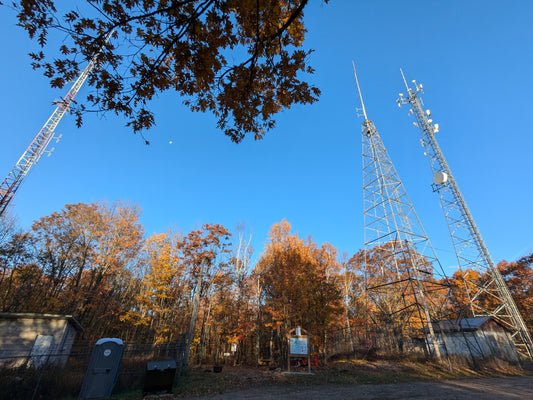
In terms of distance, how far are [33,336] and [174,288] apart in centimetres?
1083

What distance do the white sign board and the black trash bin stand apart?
614cm

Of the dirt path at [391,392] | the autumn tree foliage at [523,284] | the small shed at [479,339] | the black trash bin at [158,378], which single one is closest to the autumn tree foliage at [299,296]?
the dirt path at [391,392]

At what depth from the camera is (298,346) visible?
38.6 feet

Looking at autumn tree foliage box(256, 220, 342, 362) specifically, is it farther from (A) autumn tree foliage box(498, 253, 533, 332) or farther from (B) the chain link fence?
(A) autumn tree foliage box(498, 253, 533, 332)

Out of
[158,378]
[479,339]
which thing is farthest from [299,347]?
[479,339]

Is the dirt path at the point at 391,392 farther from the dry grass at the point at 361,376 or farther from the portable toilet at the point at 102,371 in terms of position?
the portable toilet at the point at 102,371

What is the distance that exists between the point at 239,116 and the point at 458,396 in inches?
428

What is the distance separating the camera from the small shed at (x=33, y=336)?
10.1 meters

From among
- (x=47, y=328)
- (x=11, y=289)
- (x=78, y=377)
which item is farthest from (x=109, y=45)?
(x=11, y=289)

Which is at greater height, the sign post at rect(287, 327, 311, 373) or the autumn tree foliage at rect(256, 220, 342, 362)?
the autumn tree foliage at rect(256, 220, 342, 362)

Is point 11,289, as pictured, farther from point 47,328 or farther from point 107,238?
point 47,328

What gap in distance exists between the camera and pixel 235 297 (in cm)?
2252

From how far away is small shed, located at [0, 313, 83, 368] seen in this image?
33.0ft

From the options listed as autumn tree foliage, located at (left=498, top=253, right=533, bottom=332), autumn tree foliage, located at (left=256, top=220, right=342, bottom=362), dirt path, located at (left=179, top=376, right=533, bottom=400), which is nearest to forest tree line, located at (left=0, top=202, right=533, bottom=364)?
autumn tree foliage, located at (left=256, top=220, right=342, bottom=362)
